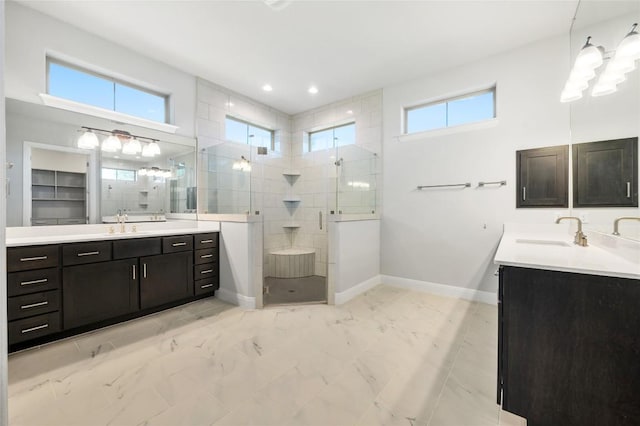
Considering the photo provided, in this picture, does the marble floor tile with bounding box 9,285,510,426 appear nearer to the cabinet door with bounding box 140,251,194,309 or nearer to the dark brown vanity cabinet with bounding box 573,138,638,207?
the cabinet door with bounding box 140,251,194,309

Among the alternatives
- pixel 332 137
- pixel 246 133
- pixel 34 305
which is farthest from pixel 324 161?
pixel 34 305

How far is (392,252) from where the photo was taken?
3.88 meters

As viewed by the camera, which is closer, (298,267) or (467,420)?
(467,420)

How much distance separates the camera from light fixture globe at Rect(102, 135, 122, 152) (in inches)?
113

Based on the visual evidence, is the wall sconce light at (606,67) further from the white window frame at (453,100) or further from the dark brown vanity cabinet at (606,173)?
the white window frame at (453,100)

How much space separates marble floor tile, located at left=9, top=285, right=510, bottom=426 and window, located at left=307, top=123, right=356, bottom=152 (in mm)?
2910

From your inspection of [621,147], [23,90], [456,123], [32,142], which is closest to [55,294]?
[32,142]

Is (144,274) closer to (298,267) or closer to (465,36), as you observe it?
(298,267)

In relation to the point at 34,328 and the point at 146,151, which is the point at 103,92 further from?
the point at 34,328

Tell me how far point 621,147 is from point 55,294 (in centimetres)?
414

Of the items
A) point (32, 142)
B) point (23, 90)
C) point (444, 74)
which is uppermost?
point (444, 74)

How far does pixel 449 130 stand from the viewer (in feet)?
11.1

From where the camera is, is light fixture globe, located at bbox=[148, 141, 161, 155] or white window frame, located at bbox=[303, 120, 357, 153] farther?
white window frame, located at bbox=[303, 120, 357, 153]

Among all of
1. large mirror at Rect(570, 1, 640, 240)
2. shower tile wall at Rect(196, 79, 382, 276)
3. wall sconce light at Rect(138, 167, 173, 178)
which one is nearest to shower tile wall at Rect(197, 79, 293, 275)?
shower tile wall at Rect(196, 79, 382, 276)
